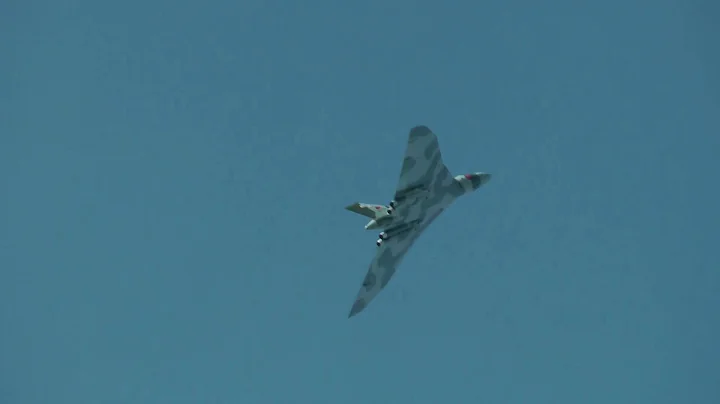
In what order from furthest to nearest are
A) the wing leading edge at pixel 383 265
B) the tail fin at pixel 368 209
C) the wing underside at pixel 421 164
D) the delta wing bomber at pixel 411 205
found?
the wing leading edge at pixel 383 265 → the tail fin at pixel 368 209 → the delta wing bomber at pixel 411 205 → the wing underside at pixel 421 164

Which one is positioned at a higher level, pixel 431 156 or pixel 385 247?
pixel 431 156

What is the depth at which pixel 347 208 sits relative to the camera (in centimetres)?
7488

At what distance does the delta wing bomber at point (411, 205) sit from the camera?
72500 millimetres

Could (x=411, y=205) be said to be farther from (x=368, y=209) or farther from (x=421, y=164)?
(x=421, y=164)

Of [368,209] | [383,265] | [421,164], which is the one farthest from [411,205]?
[383,265]

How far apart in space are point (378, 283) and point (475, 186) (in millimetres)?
14963

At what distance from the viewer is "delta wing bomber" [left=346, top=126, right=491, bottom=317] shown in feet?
238

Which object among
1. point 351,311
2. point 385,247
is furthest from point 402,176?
point 351,311

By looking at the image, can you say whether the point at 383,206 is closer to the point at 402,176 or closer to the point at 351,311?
the point at 402,176

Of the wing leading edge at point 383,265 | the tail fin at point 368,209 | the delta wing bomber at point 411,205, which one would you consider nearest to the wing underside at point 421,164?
the delta wing bomber at point 411,205

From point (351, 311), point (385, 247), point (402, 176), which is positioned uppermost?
point (402, 176)

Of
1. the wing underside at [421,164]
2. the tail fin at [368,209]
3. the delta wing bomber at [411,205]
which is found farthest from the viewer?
the tail fin at [368,209]

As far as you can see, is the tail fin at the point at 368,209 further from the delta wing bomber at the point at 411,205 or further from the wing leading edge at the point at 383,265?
the wing leading edge at the point at 383,265

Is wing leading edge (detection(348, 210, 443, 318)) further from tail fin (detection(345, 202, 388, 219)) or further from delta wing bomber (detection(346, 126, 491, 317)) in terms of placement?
tail fin (detection(345, 202, 388, 219))
